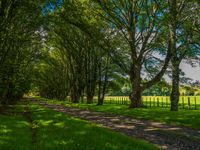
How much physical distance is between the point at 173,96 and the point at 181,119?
365 inches

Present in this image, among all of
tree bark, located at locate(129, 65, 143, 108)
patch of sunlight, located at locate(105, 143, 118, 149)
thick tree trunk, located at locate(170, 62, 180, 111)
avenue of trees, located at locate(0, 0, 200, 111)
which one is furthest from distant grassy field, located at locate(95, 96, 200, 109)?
patch of sunlight, located at locate(105, 143, 118, 149)

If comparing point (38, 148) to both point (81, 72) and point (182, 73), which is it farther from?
point (81, 72)

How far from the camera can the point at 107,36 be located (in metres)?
45.8

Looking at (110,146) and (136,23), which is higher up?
(136,23)

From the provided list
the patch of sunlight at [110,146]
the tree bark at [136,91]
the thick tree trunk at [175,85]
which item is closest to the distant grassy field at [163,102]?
the tree bark at [136,91]

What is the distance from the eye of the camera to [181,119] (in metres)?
22.5

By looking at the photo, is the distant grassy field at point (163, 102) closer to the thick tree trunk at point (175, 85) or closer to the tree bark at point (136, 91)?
the tree bark at point (136, 91)

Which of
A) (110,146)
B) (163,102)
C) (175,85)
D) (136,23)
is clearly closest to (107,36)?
(136,23)

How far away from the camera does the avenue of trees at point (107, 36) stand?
27750 millimetres

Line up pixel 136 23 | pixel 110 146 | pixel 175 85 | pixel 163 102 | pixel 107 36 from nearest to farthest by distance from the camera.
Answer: pixel 110 146
pixel 175 85
pixel 136 23
pixel 107 36
pixel 163 102

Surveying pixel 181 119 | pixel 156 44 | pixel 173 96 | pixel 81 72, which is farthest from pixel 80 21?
pixel 81 72

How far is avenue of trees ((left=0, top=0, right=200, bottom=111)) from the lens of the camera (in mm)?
27750

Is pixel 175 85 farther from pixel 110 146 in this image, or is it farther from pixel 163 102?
pixel 163 102

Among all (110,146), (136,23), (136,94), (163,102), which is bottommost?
(110,146)
